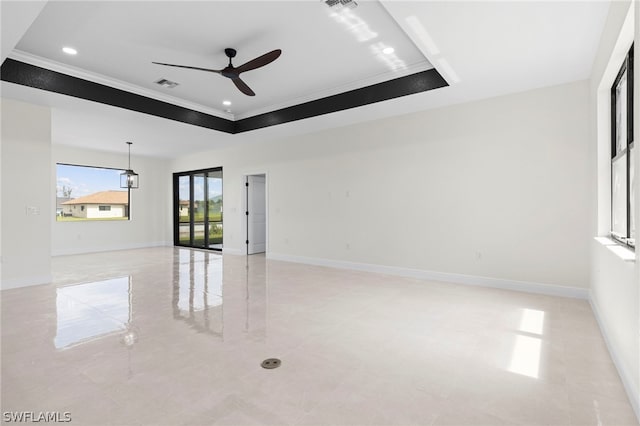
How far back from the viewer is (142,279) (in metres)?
5.32

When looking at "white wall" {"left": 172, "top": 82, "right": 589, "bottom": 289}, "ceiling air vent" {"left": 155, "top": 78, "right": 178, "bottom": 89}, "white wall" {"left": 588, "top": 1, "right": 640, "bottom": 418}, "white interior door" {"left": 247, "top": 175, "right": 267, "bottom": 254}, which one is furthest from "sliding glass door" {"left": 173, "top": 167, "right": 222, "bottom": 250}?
"white wall" {"left": 588, "top": 1, "right": 640, "bottom": 418}

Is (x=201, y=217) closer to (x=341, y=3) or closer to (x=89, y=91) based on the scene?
(x=89, y=91)

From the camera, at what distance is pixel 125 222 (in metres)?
9.41

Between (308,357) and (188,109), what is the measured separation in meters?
5.09

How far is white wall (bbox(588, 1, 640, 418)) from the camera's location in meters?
1.96

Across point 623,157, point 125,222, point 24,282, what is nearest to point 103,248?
point 125,222

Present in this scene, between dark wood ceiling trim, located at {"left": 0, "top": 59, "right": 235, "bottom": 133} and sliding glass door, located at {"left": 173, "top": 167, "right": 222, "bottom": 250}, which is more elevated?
dark wood ceiling trim, located at {"left": 0, "top": 59, "right": 235, "bottom": 133}

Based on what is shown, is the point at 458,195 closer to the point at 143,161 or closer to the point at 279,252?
the point at 279,252

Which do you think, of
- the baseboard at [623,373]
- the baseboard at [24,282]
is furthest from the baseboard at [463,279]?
the baseboard at [24,282]

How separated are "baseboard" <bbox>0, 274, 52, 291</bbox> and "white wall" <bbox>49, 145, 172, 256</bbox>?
364 centimetres

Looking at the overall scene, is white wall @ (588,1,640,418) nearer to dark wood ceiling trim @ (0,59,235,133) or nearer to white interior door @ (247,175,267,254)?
dark wood ceiling trim @ (0,59,235,133)

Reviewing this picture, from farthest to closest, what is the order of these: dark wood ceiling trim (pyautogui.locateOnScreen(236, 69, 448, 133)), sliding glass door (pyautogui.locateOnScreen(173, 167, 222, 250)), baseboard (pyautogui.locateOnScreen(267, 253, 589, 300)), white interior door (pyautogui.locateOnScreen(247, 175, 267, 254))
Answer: sliding glass door (pyautogui.locateOnScreen(173, 167, 222, 250)) < white interior door (pyautogui.locateOnScreen(247, 175, 267, 254)) < dark wood ceiling trim (pyautogui.locateOnScreen(236, 69, 448, 133)) < baseboard (pyautogui.locateOnScreen(267, 253, 589, 300))

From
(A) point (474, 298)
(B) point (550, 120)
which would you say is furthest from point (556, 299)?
(B) point (550, 120)

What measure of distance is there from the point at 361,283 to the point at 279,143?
12.9ft
